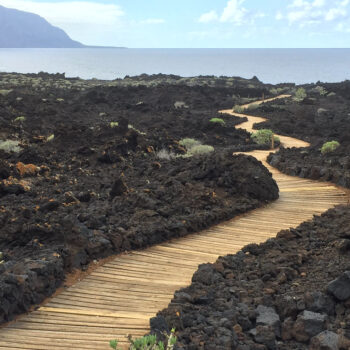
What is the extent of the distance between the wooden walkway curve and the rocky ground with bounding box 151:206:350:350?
1.42ft

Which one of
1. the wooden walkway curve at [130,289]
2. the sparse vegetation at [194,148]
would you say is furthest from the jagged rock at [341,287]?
the sparse vegetation at [194,148]

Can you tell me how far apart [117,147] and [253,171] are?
17.8 ft

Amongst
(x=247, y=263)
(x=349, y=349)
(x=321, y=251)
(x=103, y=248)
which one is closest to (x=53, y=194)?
(x=103, y=248)

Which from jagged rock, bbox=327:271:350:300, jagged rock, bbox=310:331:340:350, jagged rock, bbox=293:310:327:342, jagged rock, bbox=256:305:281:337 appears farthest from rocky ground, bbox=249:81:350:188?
jagged rock, bbox=310:331:340:350

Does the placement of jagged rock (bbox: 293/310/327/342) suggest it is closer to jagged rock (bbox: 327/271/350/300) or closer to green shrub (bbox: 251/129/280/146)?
jagged rock (bbox: 327/271/350/300)

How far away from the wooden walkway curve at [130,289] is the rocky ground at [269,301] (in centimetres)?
43

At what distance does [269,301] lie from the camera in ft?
17.4

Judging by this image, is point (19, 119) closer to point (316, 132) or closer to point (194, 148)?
point (194, 148)

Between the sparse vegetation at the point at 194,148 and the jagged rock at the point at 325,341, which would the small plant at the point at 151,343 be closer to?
the jagged rock at the point at 325,341

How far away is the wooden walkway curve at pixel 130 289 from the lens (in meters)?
4.88

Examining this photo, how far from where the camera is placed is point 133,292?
5953 millimetres

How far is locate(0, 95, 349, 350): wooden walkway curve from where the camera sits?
16.0ft

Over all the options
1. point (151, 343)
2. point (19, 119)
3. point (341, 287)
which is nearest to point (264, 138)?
point (19, 119)

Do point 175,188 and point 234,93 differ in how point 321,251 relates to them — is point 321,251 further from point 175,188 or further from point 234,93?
point 234,93
